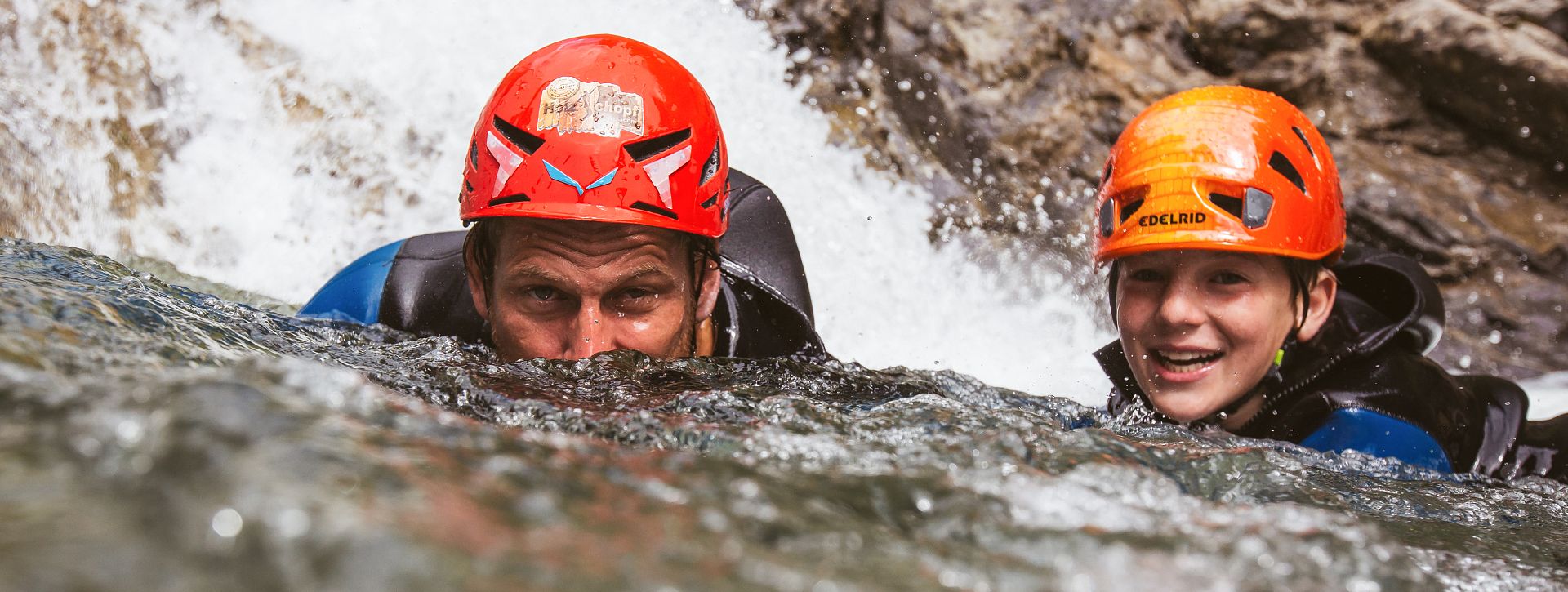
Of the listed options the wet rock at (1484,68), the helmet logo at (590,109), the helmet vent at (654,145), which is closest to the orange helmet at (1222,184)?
the helmet vent at (654,145)

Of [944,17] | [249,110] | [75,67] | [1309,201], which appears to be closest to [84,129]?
[75,67]

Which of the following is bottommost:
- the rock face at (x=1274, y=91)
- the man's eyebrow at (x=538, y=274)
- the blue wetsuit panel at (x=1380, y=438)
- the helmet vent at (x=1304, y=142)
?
the blue wetsuit panel at (x=1380, y=438)

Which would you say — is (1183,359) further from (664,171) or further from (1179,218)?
(664,171)

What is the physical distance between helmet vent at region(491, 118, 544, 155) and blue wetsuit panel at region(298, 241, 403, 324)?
1.09 m

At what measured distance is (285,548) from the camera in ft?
3.43

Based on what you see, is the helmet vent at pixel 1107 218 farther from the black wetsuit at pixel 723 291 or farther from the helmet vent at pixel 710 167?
the helmet vent at pixel 710 167

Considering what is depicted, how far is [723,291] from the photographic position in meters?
3.96

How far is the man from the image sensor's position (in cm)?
320

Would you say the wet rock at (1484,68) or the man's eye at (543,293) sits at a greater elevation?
the wet rock at (1484,68)

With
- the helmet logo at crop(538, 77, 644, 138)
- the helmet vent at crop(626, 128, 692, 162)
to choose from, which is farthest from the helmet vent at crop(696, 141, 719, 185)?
the helmet logo at crop(538, 77, 644, 138)

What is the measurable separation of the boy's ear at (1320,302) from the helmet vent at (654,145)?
2.15 m

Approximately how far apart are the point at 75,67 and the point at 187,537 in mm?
6396

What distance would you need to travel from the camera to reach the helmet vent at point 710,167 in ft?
11.3

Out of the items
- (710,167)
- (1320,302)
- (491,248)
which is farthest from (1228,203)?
(491,248)
